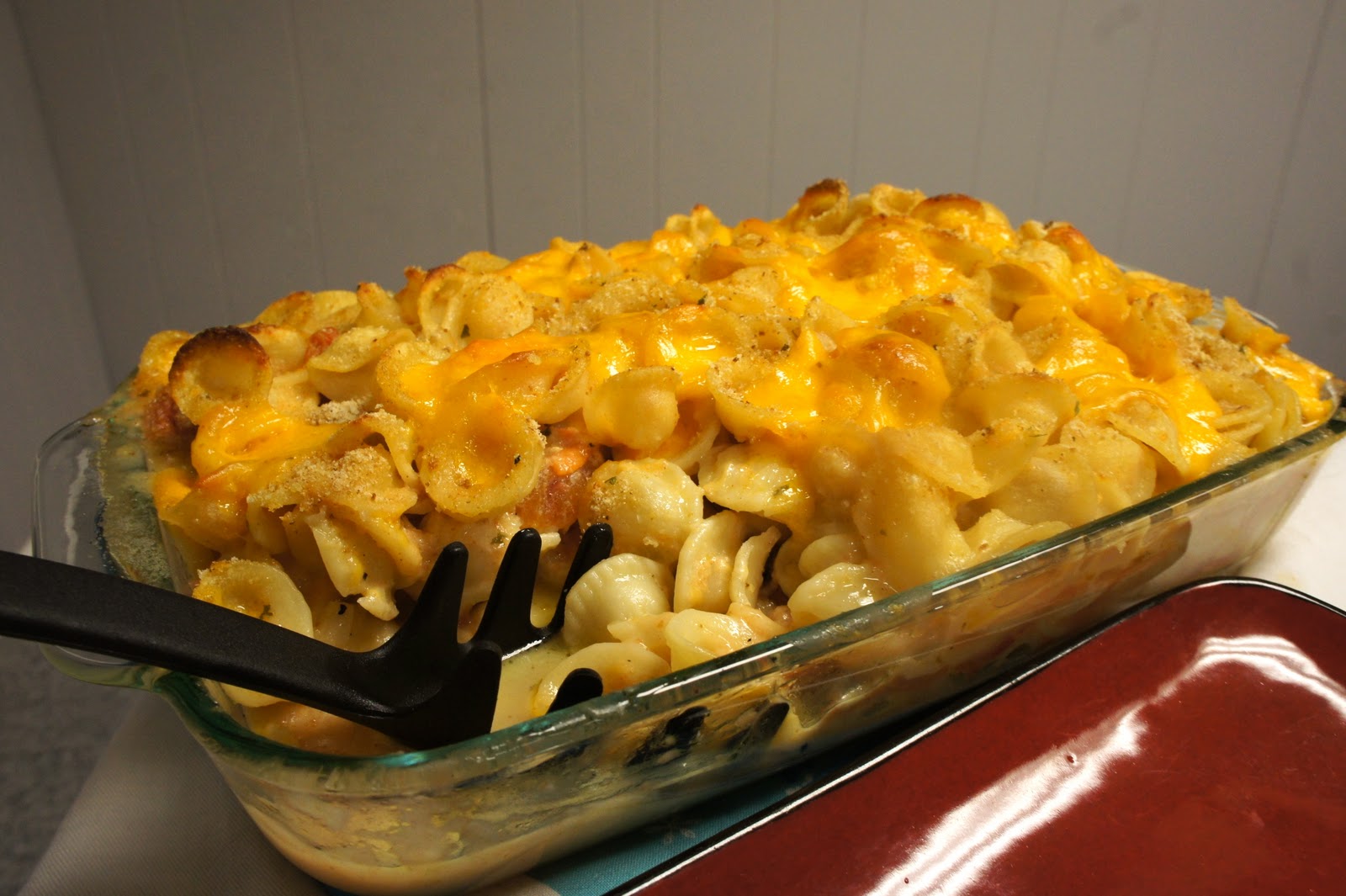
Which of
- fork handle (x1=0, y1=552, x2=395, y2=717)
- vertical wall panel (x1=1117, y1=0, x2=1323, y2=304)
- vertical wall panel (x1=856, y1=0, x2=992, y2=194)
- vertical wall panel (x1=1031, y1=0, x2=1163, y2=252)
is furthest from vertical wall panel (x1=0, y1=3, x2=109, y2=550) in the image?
vertical wall panel (x1=1117, y1=0, x2=1323, y2=304)

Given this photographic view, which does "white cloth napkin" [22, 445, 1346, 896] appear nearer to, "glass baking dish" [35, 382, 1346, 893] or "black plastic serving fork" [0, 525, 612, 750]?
"glass baking dish" [35, 382, 1346, 893]

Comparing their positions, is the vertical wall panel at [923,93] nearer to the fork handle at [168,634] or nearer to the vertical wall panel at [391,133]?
the vertical wall panel at [391,133]

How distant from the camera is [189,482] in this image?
954 mm

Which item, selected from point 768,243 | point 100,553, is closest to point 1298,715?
point 768,243

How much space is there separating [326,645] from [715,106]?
2181 mm

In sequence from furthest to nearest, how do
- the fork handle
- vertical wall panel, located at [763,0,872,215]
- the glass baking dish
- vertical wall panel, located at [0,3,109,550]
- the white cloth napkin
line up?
1. vertical wall panel, located at [763,0,872,215]
2. vertical wall panel, located at [0,3,109,550]
3. the white cloth napkin
4. the glass baking dish
5. the fork handle

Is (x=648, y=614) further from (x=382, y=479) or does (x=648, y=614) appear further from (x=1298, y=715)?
(x=1298, y=715)

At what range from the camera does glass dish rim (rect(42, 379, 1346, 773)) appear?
62 cm

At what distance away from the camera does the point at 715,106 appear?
256 centimetres

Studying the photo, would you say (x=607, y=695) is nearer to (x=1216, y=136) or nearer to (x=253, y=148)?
(x=253, y=148)

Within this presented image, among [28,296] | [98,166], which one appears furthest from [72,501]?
[98,166]

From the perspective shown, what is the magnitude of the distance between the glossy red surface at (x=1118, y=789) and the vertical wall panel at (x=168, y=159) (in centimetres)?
252

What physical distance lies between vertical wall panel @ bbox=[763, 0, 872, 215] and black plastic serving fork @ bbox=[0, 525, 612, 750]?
207cm

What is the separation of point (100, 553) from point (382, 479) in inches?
11.1
